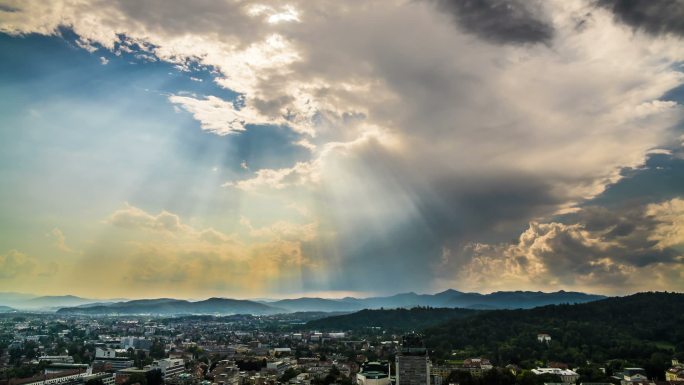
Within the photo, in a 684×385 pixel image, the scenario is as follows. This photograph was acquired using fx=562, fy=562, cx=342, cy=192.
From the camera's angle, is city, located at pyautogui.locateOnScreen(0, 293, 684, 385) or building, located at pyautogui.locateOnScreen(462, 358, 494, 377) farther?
building, located at pyautogui.locateOnScreen(462, 358, 494, 377)

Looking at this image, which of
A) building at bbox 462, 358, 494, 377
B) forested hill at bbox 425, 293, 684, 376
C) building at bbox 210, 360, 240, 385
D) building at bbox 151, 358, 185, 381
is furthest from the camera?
forested hill at bbox 425, 293, 684, 376

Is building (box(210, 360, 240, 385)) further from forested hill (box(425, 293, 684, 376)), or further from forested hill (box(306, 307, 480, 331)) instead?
forested hill (box(306, 307, 480, 331))

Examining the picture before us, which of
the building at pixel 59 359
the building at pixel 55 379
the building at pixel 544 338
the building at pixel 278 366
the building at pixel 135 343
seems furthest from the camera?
the building at pixel 135 343

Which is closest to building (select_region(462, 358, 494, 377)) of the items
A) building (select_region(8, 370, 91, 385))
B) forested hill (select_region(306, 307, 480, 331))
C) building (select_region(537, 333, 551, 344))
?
building (select_region(537, 333, 551, 344))

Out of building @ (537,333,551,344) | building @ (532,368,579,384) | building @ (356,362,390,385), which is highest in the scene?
building @ (537,333,551,344)

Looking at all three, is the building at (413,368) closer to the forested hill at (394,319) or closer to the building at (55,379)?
the building at (55,379)

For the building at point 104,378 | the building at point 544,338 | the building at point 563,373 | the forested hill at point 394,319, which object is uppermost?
the forested hill at point 394,319

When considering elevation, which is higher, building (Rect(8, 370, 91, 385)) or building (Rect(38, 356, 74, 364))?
building (Rect(38, 356, 74, 364))

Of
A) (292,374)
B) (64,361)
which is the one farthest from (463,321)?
(64,361)

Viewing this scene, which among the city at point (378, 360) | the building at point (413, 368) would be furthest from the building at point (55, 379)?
the building at point (413, 368)
